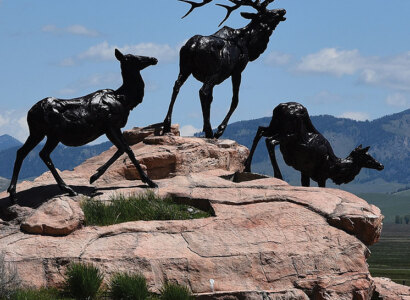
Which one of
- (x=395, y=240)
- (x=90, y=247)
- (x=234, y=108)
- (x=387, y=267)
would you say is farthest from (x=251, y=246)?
(x=395, y=240)

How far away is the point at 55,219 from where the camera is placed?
46.5 feet

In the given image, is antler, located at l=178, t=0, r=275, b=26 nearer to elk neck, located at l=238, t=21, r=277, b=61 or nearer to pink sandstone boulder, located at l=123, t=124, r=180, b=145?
elk neck, located at l=238, t=21, r=277, b=61

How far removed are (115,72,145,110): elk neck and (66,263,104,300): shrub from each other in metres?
4.47

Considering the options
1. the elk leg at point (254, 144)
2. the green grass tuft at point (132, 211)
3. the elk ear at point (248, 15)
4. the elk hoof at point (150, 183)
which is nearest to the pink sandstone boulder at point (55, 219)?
the green grass tuft at point (132, 211)

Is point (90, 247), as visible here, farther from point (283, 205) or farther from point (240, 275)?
point (283, 205)

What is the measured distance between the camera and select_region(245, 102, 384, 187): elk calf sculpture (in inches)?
696

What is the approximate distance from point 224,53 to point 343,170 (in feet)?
12.2

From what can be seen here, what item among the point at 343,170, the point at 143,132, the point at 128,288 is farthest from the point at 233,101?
the point at 128,288

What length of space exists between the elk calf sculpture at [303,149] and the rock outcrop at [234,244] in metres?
1.82

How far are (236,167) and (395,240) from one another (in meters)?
162

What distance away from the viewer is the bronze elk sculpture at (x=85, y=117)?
15.3 m

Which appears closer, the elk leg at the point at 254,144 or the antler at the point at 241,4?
the elk leg at the point at 254,144

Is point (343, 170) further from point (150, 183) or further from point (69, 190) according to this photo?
point (69, 190)

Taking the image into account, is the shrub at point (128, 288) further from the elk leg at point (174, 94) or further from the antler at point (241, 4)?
the antler at point (241, 4)
